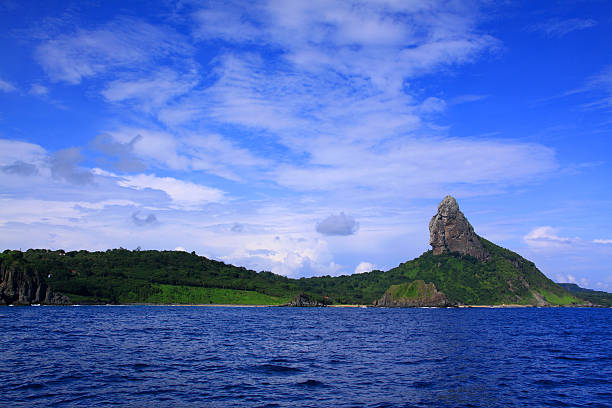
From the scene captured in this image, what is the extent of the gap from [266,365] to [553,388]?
31.4m

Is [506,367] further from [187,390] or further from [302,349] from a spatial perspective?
[187,390]

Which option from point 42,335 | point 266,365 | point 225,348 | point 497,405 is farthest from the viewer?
point 42,335

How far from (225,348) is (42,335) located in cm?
4022

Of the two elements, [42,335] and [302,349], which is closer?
[302,349]

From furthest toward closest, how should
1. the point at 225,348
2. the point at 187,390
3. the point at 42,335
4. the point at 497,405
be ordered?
1. the point at 42,335
2. the point at 225,348
3. the point at 187,390
4. the point at 497,405

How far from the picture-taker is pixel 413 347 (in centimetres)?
7550

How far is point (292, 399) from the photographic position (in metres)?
37.3

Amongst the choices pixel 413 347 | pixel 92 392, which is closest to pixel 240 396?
pixel 92 392

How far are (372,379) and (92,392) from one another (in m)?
26.5

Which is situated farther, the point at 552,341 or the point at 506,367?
the point at 552,341

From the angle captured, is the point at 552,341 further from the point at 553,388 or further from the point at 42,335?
the point at 42,335

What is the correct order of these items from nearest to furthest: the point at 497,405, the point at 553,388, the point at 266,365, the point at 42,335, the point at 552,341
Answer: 1. the point at 497,405
2. the point at 553,388
3. the point at 266,365
4. the point at 42,335
5. the point at 552,341

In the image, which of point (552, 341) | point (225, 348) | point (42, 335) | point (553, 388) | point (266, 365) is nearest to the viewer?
point (553, 388)

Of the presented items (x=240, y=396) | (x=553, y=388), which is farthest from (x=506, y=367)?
(x=240, y=396)
